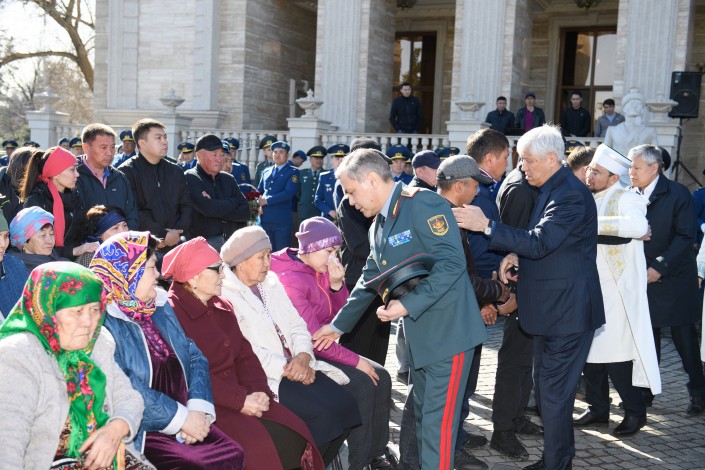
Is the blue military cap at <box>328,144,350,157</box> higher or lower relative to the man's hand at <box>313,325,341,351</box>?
higher

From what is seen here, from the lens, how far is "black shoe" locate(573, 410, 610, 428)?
621 centimetres

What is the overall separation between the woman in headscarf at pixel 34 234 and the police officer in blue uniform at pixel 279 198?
6511 mm

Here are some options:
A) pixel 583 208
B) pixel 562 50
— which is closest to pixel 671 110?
pixel 562 50

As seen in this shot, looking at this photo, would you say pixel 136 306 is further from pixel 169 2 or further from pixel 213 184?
pixel 169 2

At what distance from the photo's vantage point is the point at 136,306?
12.9 feet

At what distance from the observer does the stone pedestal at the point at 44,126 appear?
746 inches

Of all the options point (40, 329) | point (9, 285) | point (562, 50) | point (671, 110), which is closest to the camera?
point (40, 329)

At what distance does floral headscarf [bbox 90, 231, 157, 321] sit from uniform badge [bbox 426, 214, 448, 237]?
1393 mm

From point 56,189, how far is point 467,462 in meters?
3.44

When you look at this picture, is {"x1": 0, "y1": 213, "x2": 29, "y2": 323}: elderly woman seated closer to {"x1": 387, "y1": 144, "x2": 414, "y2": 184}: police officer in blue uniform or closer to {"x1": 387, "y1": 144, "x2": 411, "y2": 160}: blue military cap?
{"x1": 387, "y1": 144, "x2": 414, "y2": 184}: police officer in blue uniform

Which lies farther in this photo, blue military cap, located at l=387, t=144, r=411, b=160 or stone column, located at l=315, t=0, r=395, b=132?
stone column, located at l=315, t=0, r=395, b=132

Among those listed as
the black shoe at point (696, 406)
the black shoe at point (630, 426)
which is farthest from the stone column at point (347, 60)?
the black shoe at point (630, 426)

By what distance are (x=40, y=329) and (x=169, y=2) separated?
1810 centimetres

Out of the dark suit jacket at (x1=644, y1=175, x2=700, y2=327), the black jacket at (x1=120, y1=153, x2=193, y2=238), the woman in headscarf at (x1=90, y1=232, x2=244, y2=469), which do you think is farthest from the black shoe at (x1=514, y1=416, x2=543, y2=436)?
the black jacket at (x1=120, y1=153, x2=193, y2=238)
